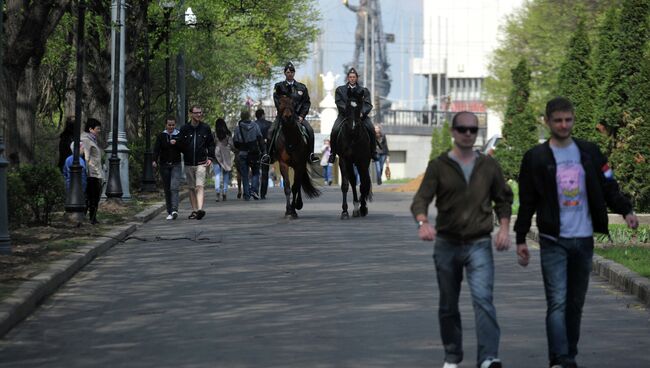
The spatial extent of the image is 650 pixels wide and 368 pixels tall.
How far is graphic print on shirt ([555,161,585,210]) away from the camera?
949cm

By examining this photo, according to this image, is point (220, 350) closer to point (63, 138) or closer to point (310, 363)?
point (310, 363)

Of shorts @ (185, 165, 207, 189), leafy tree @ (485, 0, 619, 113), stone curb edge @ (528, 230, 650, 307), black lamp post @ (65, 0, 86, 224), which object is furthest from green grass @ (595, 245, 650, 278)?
leafy tree @ (485, 0, 619, 113)

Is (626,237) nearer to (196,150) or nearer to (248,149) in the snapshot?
(196,150)

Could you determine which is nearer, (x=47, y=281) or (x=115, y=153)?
(x=47, y=281)

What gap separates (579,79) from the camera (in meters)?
30.7

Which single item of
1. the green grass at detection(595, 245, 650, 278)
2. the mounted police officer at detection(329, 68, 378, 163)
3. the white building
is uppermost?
the white building

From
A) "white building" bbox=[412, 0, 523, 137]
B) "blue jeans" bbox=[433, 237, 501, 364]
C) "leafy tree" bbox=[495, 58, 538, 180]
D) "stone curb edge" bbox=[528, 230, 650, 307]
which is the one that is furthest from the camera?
"white building" bbox=[412, 0, 523, 137]

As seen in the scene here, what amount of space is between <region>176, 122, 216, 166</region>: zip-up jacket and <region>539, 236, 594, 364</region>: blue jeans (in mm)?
17666

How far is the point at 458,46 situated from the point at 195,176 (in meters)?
123

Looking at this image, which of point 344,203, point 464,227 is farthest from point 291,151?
point 464,227

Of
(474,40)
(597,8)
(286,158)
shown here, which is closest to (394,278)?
(286,158)

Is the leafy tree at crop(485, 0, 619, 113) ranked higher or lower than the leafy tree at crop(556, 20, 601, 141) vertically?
higher

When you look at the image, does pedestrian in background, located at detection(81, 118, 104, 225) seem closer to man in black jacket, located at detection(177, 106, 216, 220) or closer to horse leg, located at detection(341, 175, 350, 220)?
man in black jacket, located at detection(177, 106, 216, 220)

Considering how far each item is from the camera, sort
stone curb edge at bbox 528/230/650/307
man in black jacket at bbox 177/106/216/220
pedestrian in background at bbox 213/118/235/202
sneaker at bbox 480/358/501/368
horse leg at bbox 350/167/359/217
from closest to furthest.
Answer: sneaker at bbox 480/358/501/368 < stone curb edge at bbox 528/230/650/307 < horse leg at bbox 350/167/359/217 < man in black jacket at bbox 177/106/216/220 < pedestrian in background at bbox 213/118/235/202
